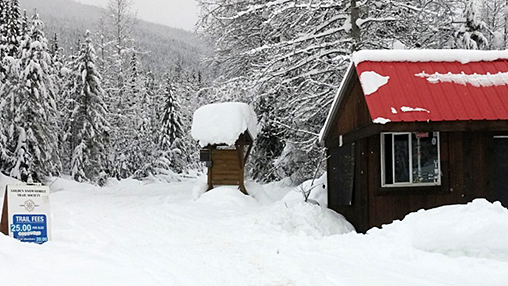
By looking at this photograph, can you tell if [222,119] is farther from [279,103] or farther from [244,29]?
[244,29]

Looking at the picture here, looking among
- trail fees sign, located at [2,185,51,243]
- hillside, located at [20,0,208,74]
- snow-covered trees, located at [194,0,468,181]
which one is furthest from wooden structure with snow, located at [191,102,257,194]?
hillside, located at [20,0,208,74]

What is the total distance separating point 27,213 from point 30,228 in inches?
10.7

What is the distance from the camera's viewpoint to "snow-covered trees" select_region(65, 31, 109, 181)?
2903cm

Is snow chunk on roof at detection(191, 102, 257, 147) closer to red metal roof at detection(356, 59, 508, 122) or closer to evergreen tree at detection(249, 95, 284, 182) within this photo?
evergreen tree at detection(249, 95, 284, 182)

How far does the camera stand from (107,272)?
5590 millimetres

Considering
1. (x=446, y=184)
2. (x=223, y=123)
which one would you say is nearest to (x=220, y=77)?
(x=223, y=123)

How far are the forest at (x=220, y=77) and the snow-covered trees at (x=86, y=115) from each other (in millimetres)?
65

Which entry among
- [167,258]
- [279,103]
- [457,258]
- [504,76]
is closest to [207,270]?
[167,258]

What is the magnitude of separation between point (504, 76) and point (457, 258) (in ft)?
19.7

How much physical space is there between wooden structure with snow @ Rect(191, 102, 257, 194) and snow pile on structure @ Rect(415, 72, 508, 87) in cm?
731

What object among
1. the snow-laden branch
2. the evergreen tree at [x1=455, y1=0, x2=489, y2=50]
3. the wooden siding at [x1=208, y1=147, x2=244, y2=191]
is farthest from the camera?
the evergreen tree at [x1=455, y1=0, x2=489, y2=50]

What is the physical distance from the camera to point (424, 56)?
10.7 meters

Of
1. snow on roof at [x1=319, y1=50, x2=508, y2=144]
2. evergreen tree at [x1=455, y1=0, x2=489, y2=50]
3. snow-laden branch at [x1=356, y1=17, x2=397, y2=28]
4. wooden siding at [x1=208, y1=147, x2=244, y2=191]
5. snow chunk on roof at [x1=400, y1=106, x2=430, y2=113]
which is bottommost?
wooden siding at [x1=208, y1=147, x2=244, y2=191]

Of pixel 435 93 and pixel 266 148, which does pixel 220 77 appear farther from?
pixel 435 93
